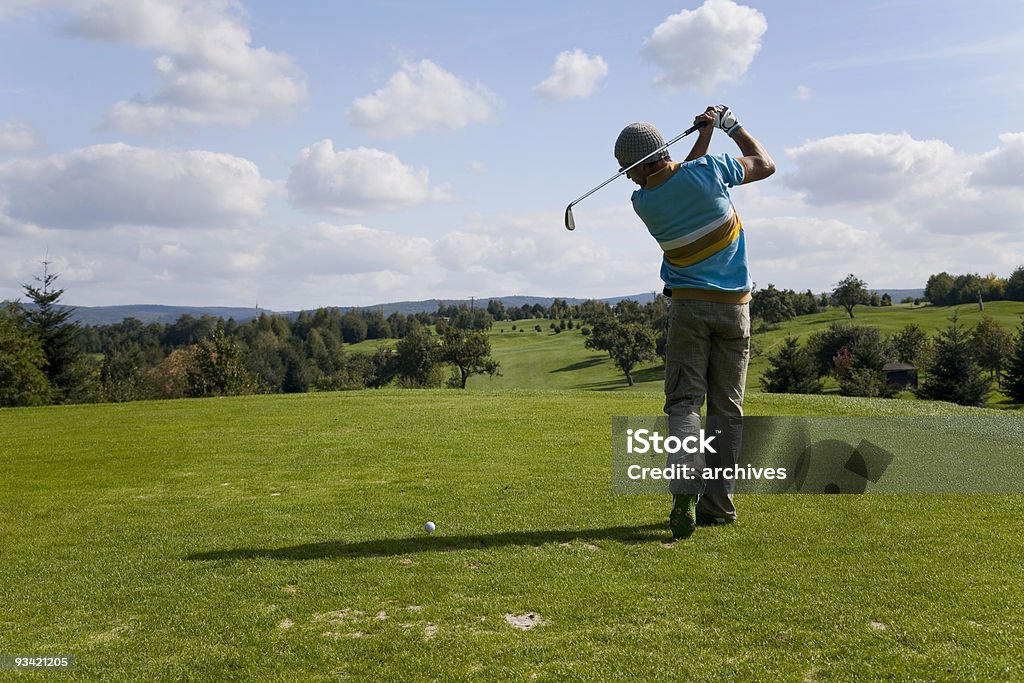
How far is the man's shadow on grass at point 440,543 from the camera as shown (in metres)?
5.53

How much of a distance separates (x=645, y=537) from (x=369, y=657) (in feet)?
8.48

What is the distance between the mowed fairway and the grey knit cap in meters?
2.94

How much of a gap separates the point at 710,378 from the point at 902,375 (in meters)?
74.6

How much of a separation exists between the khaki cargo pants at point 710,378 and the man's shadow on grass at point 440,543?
569 millimetres

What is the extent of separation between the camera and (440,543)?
18.8 ft

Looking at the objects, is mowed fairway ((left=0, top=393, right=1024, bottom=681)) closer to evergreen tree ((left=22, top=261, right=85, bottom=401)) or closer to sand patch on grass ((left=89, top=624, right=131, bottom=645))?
sand patch on grass ((left=89, top=624, right=131, bottom=645))

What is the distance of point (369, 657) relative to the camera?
12.0ft

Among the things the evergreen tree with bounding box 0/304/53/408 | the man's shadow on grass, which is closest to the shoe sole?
the man's shadow on grass

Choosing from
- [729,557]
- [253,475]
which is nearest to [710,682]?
[729,557]

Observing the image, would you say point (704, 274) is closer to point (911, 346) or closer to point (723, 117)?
point (723, 117)

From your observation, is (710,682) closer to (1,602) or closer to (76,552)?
(1,602)

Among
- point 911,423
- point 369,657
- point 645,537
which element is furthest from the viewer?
point 911,423

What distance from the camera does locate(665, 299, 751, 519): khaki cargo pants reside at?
5957 millimetres

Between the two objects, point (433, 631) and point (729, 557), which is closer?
point (433, 631)
